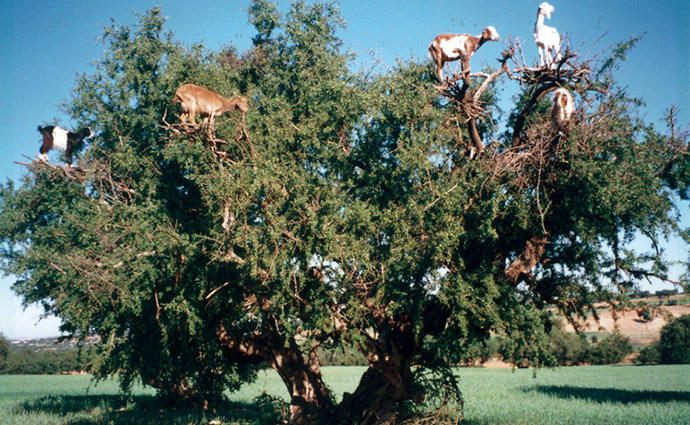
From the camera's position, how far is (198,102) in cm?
980

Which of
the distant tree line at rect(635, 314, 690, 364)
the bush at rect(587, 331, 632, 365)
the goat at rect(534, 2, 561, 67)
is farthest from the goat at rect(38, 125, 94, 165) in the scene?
the bush at rect(587, 331, 632, 365)

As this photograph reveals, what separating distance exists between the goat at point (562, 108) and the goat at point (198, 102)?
6.38 metres

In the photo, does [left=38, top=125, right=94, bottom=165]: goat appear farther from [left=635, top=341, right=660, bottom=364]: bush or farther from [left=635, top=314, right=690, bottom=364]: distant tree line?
[left=635, top=341, right=660, bottom=364]: bush

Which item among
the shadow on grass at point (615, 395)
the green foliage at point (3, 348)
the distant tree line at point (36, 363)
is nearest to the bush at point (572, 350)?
the shadow on grass at point (615, 395)

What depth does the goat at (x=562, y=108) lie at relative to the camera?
9156 mm

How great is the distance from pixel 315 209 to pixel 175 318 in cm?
409

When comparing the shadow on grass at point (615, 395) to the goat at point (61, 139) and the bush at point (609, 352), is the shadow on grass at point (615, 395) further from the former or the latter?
the bush at point (609, 352)

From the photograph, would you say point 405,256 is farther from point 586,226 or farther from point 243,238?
point 586,226

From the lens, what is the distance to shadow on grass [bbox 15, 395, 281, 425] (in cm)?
1589

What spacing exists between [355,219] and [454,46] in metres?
4.13

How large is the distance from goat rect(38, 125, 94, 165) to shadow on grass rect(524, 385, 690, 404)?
23918 millimetres

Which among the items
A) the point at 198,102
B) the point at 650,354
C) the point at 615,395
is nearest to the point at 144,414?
the point at 198,102

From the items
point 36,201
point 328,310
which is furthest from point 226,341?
point 36,201

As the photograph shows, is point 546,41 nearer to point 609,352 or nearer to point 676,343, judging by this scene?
point 676,343
